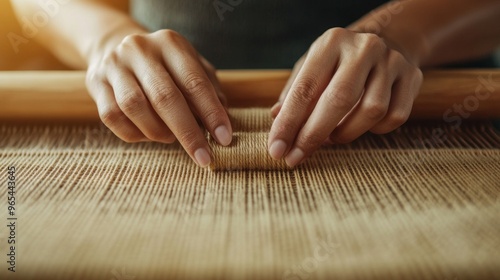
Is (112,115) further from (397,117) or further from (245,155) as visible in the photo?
(397,117)

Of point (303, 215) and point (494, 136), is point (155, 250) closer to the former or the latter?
point (303, 215)

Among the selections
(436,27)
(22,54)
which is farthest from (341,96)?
(22,54)

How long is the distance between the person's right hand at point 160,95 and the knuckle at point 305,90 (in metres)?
0.09

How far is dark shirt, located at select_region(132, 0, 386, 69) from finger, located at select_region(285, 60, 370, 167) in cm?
52

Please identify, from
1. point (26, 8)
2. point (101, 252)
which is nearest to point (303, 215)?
point (101, 252)

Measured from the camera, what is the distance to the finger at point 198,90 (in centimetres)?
58

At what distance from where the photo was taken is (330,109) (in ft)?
1.87

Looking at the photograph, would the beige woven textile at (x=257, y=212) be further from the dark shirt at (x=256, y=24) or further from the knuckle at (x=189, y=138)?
the dark shirt at (x=256, y=24)

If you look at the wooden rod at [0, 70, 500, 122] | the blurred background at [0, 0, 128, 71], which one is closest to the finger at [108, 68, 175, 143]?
the wooden rod at [0, 70, 500, 122]

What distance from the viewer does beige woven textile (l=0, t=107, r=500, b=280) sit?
39 centimetres

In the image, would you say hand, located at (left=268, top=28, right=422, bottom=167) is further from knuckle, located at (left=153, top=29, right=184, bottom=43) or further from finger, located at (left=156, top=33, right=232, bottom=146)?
knuckle, located at (left=153, top=29, right=184, bottom=43)

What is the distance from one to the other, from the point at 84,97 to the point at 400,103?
1.43ft

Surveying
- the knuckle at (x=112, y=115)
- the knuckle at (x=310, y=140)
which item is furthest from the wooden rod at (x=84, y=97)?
the knuckle at (x=310, y=140)

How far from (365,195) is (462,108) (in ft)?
0.94
